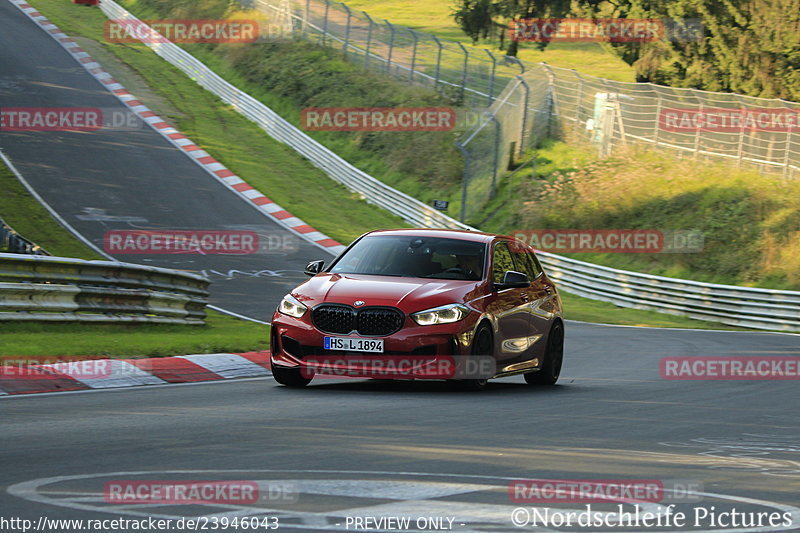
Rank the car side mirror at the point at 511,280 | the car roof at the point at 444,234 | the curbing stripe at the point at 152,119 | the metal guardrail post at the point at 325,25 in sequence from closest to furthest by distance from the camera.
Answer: the car side mirror at the point at 511,280
the car roof at the point at 444,234
the curbing stripe at the point at 152,119
the metal guardrail post at the point at 325,25

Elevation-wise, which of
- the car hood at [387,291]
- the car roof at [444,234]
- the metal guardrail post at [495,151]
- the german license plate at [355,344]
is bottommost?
the metal guardrail post at [495,151]

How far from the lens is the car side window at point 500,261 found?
12.4 metres

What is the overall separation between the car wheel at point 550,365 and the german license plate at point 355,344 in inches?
110

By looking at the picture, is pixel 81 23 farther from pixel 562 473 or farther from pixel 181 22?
pixel 562 473

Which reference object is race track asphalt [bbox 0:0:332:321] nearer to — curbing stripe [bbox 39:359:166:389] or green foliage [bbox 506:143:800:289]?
curbing stripe [bbox 39:359:166:389]

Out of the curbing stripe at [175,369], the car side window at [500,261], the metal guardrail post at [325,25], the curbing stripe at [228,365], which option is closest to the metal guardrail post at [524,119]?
the metal guardrail post at [325,25]

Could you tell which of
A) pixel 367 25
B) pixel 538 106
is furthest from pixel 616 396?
pixel 367 25

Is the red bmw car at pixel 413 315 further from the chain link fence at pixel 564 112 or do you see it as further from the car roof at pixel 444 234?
the chain link fence at pixel 564 112

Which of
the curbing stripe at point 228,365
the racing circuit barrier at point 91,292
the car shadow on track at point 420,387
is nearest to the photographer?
the car shadow on track at point 420,387

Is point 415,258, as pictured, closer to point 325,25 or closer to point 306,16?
point 325,25

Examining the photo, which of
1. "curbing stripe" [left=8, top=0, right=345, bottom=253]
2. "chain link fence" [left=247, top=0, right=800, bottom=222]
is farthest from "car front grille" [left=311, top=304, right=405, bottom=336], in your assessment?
"chain link fence" [left=247, top=0, right=800, bottom=222]

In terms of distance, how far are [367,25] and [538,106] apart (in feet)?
36.0

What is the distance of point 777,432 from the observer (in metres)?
9.54

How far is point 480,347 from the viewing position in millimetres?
11500
